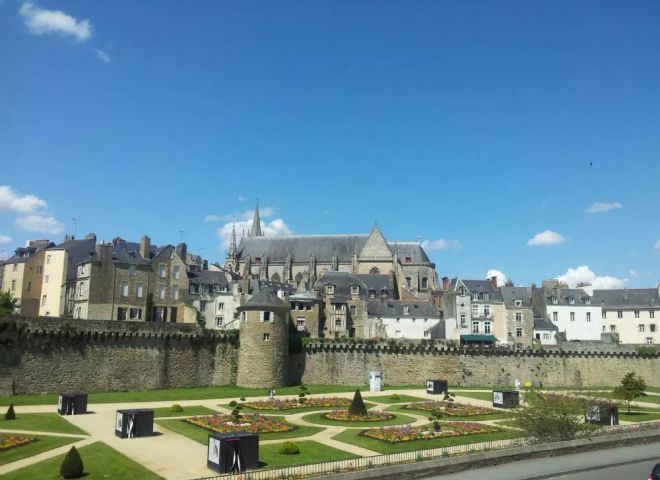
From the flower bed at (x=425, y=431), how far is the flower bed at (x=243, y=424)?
4211mm

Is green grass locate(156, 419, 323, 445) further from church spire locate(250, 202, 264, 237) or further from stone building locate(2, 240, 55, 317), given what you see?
church spire locate(250, 202, 264, 237)

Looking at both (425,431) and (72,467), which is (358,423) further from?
(72,467)

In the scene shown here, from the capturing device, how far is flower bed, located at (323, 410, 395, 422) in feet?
103

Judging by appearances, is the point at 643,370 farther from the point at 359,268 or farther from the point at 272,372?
the point at 359,268

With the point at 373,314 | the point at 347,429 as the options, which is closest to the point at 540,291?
the point at 373,314

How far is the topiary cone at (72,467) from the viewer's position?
19.1 m

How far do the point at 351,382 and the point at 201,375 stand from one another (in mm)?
12732

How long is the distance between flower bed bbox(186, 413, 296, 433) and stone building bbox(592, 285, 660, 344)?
164 ft

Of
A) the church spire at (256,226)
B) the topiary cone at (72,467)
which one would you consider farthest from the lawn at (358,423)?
the church spire at (256,226)

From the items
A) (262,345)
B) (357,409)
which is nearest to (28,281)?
(262,345)

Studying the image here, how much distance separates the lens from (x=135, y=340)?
43375 mm

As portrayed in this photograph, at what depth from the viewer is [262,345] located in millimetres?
46938

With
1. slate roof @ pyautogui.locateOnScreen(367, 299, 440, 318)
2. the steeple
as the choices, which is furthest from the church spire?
slate roof @ pyautogui.locateOnScreen(367, 299, 440, 318)

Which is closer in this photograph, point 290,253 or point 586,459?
point 586,459
